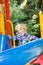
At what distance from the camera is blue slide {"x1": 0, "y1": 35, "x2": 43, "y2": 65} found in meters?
1.88

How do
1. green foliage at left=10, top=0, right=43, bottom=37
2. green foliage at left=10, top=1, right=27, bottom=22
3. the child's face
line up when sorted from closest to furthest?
the child's face → green foliage at left=10, top=0, right=43, bottom=37 → green foliage at left=10, top=1, right=27, bottom=22

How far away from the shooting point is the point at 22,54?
193 centimetres

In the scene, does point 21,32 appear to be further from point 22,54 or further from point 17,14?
point 17,14

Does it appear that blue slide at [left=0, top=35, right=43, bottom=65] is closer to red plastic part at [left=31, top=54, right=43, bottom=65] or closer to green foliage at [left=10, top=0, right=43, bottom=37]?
red plastic part at [left=31, top=54, right=43, bottom=65]

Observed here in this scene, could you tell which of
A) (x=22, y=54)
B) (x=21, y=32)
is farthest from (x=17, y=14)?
(x=22, y=54)

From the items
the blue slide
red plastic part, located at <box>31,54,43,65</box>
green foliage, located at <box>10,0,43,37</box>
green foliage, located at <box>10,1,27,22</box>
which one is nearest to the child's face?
the blue slide

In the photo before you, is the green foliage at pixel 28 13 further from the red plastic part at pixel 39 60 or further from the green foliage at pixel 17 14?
the red plastic part at pixel 39 60

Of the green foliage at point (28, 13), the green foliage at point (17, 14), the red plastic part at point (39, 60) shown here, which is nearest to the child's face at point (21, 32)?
the red plastic part at point (39, 60)

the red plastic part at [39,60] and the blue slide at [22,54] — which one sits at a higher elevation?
the blue slide at [22,54]

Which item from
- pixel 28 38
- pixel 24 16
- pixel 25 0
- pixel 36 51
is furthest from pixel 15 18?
pixel 36 51

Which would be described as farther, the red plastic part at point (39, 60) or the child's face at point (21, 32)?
the child's face at point (21, 32)

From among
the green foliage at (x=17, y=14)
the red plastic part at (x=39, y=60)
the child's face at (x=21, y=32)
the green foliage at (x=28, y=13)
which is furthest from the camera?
the green foliage at (x=17, y=14)

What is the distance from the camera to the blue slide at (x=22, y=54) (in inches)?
73.9

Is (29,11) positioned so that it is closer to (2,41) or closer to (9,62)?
(2,41)
